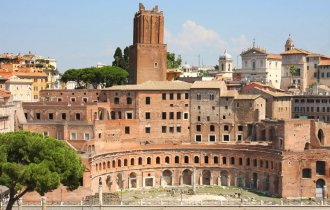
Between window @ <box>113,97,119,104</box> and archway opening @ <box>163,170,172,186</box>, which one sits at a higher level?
window @ <box>113,97,119,104</box>

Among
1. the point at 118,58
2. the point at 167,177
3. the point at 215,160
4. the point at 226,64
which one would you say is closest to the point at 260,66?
the point at 226,64

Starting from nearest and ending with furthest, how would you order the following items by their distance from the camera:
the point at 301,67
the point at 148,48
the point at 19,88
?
the point at 148,48 < the point at 19,88 < the point at 301,67

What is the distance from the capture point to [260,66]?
321 feet

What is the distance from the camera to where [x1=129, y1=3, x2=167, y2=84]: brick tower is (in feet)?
249

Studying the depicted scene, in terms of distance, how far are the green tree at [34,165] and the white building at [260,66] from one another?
5845 cm

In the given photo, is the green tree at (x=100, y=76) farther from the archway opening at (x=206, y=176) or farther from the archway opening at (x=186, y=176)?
the archway opening at (x=206, y=176)

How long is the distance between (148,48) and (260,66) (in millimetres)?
27373

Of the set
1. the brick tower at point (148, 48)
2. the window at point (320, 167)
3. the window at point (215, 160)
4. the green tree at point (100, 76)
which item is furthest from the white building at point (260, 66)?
the window at point (320, 167)

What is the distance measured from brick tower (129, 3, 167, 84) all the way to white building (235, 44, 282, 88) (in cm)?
2350

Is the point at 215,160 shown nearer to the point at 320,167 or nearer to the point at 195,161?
the point at 195,161

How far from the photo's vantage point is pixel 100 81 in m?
82.9

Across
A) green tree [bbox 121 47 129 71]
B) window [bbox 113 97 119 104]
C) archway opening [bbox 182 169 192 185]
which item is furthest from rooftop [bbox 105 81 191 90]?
green tree [bbox 121 47 129 71]

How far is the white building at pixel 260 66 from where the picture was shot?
319ft

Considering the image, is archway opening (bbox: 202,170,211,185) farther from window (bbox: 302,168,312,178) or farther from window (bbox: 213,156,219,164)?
window (bbox: 302,168,312,178)
